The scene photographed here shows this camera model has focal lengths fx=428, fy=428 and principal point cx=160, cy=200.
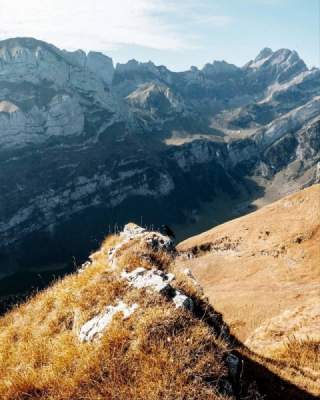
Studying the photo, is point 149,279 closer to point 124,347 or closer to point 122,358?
point 124,347

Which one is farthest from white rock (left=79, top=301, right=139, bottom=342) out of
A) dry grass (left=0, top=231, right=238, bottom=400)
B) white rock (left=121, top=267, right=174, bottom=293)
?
white rock (left=121, top=267, right=174, bottom=293)

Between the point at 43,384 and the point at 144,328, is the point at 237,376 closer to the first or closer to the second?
the point at 144,328

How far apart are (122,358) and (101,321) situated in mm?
2005

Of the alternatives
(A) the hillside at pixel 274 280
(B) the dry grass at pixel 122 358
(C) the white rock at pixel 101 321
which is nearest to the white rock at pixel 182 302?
(B) the dry grass at pixel 122 358

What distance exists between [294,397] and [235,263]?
58.2 m

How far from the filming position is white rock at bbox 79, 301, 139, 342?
1272 cm

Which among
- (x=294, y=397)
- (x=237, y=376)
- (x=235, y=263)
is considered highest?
(x=237, y=376)

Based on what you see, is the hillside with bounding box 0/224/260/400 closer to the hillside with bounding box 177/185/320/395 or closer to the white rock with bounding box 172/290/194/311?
the white rock with bounding box 172/290/194/311

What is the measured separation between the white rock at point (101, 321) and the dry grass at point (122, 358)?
255 mm

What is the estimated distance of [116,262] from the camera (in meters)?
17.1

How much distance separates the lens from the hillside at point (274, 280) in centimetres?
2108

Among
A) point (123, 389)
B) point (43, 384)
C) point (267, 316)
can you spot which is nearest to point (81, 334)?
point (43, 384)

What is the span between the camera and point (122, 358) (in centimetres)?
1139

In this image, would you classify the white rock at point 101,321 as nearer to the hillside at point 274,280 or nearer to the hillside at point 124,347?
the hillside at point 124,347
